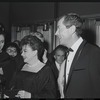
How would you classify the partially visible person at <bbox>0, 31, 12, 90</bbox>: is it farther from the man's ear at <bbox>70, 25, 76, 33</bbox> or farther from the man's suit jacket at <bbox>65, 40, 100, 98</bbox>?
the man's ear at <bbox>70, 25, 76, 33</bbox>

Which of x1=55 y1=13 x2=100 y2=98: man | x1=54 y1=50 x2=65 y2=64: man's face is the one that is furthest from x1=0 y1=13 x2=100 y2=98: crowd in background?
x1=54 y1=50 x2=65 y2=64: man's face

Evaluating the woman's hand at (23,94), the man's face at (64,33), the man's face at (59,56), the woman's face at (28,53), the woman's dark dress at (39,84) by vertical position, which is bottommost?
the woman's hand at (23,94)

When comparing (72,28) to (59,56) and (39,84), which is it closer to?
(39,84)

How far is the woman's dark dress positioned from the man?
6.7 inches

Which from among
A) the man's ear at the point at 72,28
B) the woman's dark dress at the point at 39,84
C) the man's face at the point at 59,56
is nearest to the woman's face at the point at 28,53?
the woman's dark dress at the point at 39,84

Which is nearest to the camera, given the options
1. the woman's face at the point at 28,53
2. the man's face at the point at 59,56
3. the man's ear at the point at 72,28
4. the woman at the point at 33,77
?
the woman at the point at 33,77

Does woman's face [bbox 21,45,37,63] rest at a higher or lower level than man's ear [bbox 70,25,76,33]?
lower

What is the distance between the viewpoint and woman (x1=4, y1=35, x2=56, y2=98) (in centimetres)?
265

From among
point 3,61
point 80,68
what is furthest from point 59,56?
point 80,68

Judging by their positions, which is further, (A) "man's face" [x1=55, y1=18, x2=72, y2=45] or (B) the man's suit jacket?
(A) "man's face" [x1=55, y1=18, x2=72, y2=45]

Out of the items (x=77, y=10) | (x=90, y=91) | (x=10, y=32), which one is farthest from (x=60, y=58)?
(x=10, y=32)

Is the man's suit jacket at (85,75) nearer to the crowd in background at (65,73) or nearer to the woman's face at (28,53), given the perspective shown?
the crowd in background at (65,73)

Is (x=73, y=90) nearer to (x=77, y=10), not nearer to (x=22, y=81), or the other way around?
(x=22, y=81)

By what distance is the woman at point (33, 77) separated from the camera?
2651 millimetres
